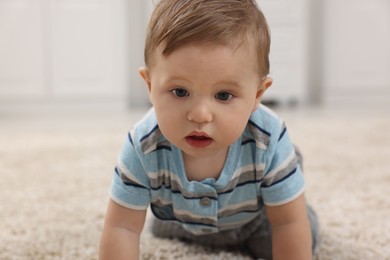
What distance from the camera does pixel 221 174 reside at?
2.25 ft

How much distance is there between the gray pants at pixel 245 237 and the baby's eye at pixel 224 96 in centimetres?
25

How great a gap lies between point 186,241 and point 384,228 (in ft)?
1.04

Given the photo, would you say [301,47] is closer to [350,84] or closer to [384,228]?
[350,84]

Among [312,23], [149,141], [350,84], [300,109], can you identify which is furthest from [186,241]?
[312,23]

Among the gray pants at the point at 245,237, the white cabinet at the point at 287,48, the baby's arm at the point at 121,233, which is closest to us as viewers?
the baby's arm at the point at 121,233

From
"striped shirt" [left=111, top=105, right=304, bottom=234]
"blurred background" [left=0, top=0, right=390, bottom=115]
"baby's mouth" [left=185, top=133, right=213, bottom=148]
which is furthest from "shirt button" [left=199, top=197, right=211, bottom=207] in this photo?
"blurred background" [left=0, top=0, right=390, bottom=115]

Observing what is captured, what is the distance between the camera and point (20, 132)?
6.83 ft

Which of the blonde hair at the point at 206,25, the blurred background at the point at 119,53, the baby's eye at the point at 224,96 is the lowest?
the blurred background at the point at 119,53

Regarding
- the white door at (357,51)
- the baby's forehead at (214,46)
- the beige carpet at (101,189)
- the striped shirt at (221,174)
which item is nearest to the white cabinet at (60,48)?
the beige carpet at (101,189)

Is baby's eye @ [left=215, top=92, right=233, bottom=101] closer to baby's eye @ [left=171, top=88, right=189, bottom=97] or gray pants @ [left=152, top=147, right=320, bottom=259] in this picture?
baby's eye @ [left=171, top=88, right=189, bottom=97]

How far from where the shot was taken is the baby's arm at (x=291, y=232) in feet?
2.23

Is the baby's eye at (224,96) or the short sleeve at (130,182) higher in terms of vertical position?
the baby's eye at (224,96)

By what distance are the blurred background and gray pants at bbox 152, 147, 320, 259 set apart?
→ 221 centimetres

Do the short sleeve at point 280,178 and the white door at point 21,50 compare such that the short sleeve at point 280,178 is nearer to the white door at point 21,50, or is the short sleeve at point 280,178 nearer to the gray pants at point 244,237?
the gray pants at point 244,237
